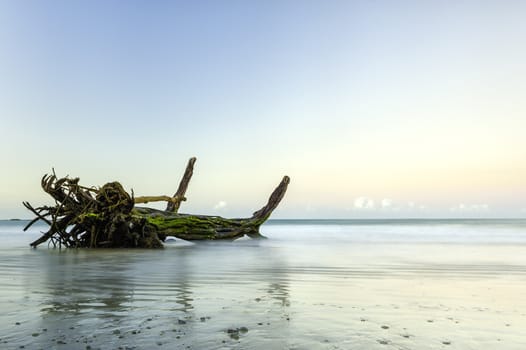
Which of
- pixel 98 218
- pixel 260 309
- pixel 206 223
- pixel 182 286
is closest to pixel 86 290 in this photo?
pixel 182 286

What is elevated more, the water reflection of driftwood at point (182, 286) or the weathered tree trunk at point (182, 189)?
the weathered tree trunk at point (182, 189)

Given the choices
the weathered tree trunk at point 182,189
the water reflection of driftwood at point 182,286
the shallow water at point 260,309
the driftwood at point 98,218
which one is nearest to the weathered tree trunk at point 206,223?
the driftwood at point 98,218

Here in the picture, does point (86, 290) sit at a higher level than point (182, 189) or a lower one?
lower

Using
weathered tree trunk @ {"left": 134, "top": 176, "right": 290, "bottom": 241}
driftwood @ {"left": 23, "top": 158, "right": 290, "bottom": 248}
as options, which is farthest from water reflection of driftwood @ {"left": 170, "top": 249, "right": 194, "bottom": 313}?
weathered tree trunk @ {"left": 134, "top": 176, "right": 290, "bottom": 241}

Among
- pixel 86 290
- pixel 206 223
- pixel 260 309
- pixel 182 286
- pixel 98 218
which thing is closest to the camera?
pixel 260 309

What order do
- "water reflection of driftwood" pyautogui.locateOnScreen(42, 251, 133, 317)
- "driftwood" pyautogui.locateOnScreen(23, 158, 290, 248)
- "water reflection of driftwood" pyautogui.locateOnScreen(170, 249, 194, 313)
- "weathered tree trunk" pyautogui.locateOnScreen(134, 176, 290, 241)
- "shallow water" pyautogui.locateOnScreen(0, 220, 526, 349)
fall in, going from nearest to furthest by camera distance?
"shallow water" pyautogui.locateOnScreen(0, 220, 526, 349) → "water reflection of driftwood" pyautogui.locateOnScreen(42, 251, 133, 317) → "water reflection of driftwood" pyautogui.locateOnScreen(170, 249, 194, 313) → "driftwood" pyautogui.locateOnScreen(23, 158, 290, 248) → "weathered tree trunk" pyautogui.locateOnScreen(134, 176, 290, 241)

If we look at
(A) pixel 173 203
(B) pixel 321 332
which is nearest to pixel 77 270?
(B) pixel 321 332

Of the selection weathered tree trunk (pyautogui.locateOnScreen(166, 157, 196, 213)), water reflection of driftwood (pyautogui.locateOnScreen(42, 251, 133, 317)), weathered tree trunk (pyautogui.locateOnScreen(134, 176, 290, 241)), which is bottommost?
water reflection of driftwood (pyautogui.locateOnScreen(42, 251, 133, 317))

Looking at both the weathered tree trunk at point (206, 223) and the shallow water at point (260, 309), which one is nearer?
the shallow water at point (260, 309)

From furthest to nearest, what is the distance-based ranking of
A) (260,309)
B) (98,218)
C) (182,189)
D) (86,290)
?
(182,189)
(98,218)
(86,290)
(260,309)

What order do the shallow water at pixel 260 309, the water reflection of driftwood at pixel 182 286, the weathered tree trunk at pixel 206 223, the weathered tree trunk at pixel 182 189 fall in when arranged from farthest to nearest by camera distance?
the weathered tree trunk at pixel 182 189 < the weathered tree trunk at pixel 206 223 < the water reflection of driftwood at pixel 182 286 < the shallow water at pixel 260 309

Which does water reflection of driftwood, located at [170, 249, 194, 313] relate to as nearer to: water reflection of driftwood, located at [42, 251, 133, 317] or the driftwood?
water reflection of driftwood, located at [42, 251, 133, 317]

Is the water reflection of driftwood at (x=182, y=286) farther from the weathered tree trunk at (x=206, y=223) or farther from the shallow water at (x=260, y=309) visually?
the weathered tree trunk at (x=206, y=223)

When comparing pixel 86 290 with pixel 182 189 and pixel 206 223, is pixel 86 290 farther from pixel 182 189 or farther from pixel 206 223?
pixel 182 189
